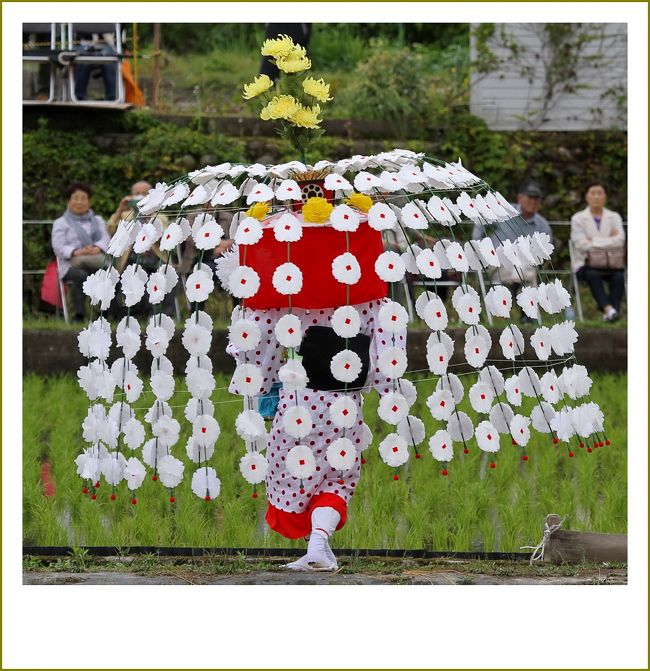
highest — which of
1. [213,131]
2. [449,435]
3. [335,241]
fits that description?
[213,131]

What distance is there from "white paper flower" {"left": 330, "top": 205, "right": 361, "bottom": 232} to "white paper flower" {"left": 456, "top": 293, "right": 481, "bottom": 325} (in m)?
0.51

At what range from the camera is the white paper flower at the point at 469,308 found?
4.44 m

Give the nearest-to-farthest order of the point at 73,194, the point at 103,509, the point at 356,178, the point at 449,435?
the point at 356,178
the point at 449,435
the point at 103,509
the point at 73,194

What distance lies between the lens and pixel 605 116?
12.6m

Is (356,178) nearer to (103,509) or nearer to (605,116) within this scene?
(103,509)

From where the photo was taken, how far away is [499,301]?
15.0ft

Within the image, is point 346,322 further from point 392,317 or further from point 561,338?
point 561,338

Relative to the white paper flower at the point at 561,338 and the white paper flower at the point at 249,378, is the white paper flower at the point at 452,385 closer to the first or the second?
the white paper flower at the point at 561,338

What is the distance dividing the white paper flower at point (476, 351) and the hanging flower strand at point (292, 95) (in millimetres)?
942

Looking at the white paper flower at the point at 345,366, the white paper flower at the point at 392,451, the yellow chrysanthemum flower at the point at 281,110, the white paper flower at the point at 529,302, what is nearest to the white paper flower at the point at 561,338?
the white paper flower at the point at 529,302

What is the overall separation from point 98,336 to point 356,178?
116 cm

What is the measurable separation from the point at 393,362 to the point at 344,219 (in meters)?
0.54

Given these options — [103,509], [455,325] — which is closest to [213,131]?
[455,325]

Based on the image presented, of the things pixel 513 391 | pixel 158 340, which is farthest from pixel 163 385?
pixel 513 391
